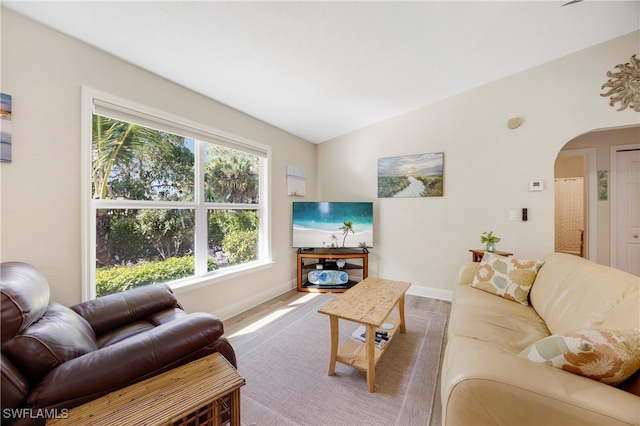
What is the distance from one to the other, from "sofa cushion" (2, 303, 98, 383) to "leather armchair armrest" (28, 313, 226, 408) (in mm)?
45

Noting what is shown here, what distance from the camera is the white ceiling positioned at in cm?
156

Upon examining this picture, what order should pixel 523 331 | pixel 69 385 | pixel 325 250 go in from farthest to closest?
pixel 325 250 < pixel 523 331 < pixel 69 385

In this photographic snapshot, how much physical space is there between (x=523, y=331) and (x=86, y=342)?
7.92ft

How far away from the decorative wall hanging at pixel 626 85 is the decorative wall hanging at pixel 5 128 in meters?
4.79

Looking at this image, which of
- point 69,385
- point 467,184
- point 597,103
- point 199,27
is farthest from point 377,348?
point 597,103

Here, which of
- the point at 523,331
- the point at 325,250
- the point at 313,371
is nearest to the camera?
the point at 523,331

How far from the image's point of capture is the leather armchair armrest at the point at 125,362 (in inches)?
33.8

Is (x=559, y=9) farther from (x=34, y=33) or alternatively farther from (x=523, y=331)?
(x=34, y=33)

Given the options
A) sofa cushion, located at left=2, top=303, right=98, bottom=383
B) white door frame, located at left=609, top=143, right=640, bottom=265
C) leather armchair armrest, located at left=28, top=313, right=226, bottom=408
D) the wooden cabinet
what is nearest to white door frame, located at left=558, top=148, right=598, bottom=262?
white door frame, located at left=609, top=143, right=640, bottom=265

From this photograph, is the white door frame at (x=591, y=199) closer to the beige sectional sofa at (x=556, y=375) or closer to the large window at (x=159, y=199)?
the beige sectional sofa at (x=556, y=375)

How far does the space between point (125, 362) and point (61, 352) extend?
0.24 meters

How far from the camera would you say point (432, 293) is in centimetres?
333

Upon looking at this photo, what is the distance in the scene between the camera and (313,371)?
71.6 inches

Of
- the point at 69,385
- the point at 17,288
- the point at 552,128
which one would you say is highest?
the point at 552,128
